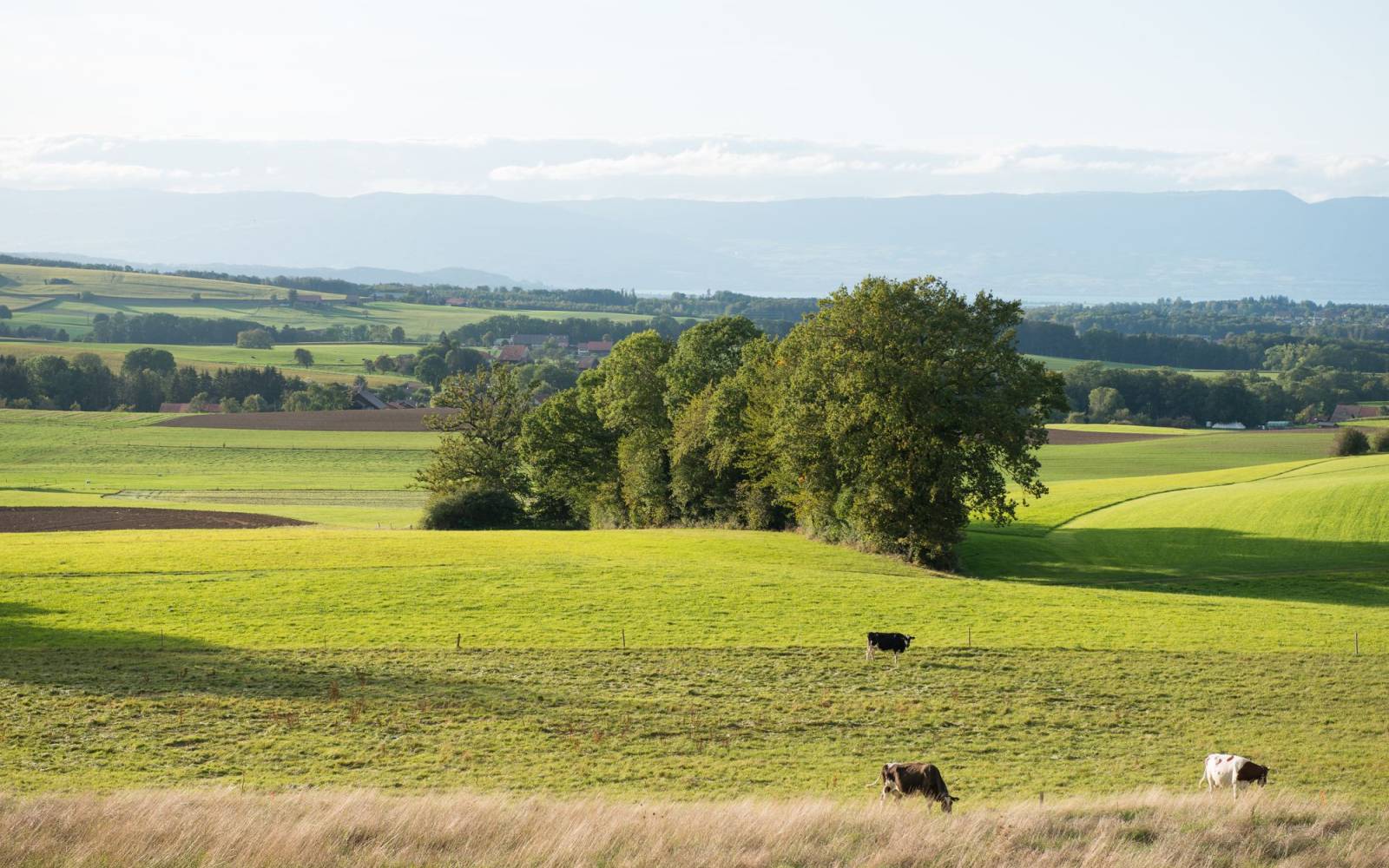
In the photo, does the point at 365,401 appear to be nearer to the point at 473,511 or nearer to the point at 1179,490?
the point at 473,511

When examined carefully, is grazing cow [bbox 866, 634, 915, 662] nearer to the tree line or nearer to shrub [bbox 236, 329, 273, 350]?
the tree line

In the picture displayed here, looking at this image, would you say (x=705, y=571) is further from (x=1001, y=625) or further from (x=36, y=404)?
(x=36, y=404)

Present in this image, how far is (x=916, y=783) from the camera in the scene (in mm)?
16453

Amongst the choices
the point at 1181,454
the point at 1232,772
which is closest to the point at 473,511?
the point at 1232,772

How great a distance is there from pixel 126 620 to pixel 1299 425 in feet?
452

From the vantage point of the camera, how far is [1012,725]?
22.8 m

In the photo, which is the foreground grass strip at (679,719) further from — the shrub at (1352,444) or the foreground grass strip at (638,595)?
the shrub at (1352,444)

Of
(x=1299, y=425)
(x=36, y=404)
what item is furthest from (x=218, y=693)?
(x=1299, y=425)

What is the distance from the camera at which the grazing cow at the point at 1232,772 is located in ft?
58.6

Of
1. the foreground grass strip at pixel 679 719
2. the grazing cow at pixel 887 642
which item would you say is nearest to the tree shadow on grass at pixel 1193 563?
the foreground grass strip at pixel 679 719

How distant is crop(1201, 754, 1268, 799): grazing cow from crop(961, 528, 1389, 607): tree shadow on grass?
27085 millimetres

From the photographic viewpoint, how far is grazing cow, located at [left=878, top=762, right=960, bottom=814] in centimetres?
1630

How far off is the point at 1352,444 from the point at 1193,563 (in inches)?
1845

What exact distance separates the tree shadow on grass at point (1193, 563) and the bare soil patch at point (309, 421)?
7535cm
